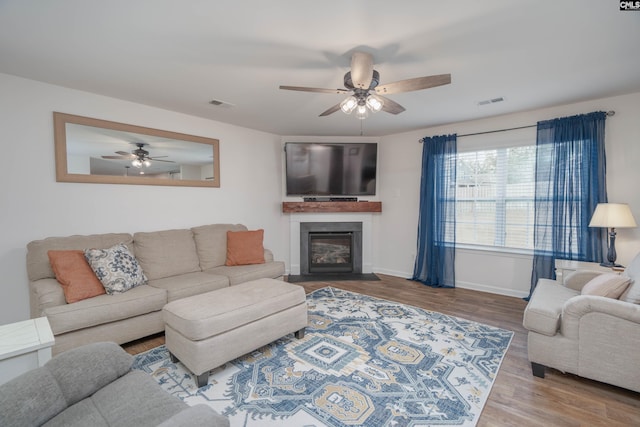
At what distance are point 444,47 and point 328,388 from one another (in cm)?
265

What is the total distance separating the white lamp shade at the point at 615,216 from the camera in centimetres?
290

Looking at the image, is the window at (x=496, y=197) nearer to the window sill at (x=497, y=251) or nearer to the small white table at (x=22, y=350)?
the window sill at (x=497, y=251)

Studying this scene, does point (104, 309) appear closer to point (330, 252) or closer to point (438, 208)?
point (330, 252)

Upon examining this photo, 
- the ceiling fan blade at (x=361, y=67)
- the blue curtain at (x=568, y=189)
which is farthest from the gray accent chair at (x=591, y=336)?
the ceiling fan blade at (x=361, y=67)

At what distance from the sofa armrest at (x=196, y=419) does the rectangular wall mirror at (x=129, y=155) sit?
308 centimetres

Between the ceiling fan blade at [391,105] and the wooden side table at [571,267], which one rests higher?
the ceiling fan blade at [391,105]

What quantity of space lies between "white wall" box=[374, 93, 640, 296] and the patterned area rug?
143cm

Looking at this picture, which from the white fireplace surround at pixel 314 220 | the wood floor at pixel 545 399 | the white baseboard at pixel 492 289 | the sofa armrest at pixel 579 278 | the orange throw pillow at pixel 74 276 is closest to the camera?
the wood floor at pixel 545 399

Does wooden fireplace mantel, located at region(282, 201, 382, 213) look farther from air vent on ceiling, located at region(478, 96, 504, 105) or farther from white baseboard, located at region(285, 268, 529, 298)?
air vent on ceiling, located at region(478, 96, 504, 105)

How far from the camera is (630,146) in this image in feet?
10.4

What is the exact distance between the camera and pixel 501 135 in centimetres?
400

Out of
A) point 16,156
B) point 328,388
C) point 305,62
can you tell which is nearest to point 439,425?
point 328,388

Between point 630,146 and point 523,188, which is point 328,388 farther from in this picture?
point 630,146

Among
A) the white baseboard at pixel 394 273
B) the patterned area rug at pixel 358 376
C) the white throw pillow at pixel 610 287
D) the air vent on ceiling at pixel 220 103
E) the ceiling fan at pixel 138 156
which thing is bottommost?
the patterned area rug at pixel 358 376
